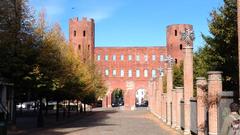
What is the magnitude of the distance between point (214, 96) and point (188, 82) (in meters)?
8.26

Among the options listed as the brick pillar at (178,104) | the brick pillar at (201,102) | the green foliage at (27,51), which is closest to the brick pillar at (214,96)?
the brick pillar at (201,102)

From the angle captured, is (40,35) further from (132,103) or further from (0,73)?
(132,103)

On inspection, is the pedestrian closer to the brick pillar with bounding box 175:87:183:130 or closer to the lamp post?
the lamp post

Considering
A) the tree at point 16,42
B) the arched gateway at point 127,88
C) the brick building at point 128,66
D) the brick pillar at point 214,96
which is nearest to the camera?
the brick pillar at point 214,96

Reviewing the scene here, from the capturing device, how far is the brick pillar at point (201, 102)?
22.3 metres

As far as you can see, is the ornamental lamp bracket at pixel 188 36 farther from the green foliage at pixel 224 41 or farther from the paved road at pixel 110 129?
the paved road at pixel 110 129

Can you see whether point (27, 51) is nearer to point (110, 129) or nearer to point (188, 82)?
point (110, 129)

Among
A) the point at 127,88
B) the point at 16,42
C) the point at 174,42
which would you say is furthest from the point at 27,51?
the point at 127,88

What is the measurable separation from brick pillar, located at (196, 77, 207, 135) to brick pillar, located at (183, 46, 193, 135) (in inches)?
173

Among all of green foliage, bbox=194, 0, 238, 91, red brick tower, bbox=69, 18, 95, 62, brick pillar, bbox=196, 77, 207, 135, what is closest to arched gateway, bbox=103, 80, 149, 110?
red brick tower, bbox=69, 18, 95, 62

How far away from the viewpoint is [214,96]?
19.7m

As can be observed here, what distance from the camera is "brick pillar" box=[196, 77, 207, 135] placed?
2228 centimetres

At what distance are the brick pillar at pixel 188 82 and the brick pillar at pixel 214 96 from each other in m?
7.46

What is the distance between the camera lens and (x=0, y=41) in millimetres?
29016
